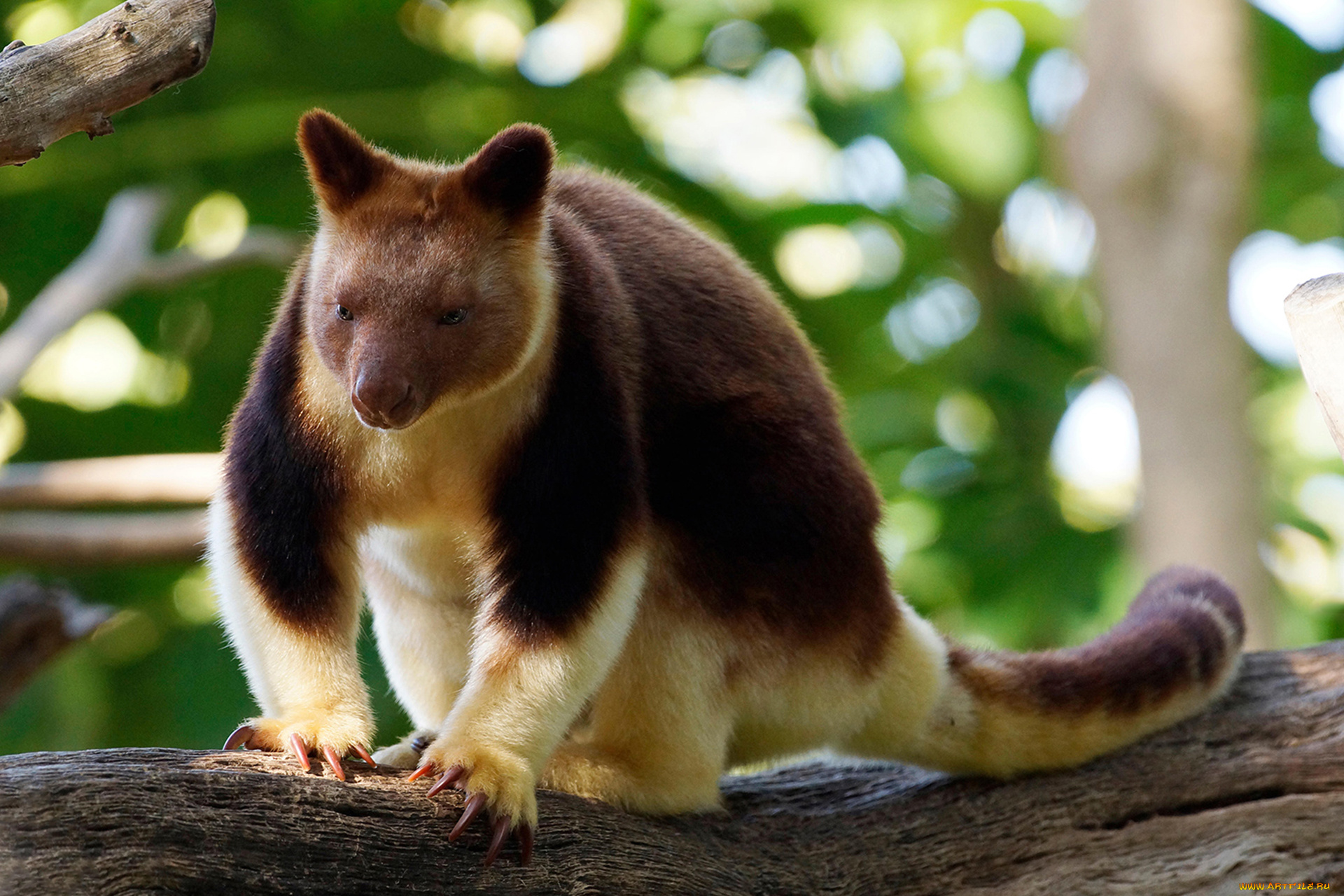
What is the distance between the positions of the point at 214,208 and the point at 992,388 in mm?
5968

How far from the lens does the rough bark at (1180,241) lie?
7465mm

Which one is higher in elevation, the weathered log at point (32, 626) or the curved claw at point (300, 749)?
the curved claw at point (300, 749)

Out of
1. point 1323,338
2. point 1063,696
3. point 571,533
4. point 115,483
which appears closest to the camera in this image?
point 1323,338

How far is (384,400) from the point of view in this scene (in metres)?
2.91

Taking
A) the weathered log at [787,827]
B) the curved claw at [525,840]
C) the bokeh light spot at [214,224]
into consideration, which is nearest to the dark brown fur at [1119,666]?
the weathered log at [787,827]

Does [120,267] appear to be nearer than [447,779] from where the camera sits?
No

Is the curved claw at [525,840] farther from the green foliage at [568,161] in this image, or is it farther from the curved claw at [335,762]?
the green foliage at [568,161]

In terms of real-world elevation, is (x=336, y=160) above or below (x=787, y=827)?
above

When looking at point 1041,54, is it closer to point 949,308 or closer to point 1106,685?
point 949,308

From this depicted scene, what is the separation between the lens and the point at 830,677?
3750 millimetres

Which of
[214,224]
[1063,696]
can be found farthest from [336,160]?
[214,224]

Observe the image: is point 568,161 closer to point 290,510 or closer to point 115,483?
point 115,483

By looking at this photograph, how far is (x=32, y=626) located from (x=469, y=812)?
131 inches

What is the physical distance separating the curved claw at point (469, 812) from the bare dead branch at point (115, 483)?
4316 millimetres
